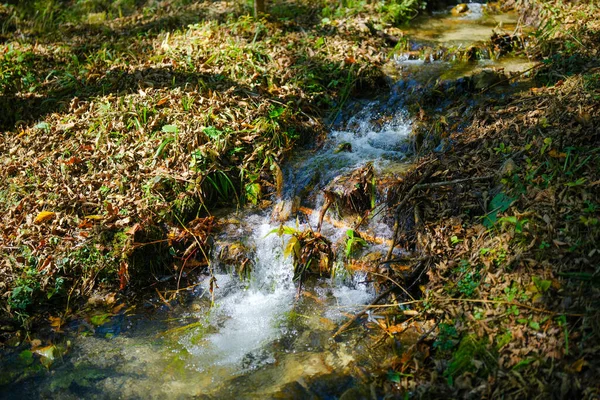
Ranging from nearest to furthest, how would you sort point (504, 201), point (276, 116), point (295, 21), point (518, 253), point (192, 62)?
point (518, 253) → point (504, 201) → point (276, 116) → point (192, 62) → point (295, 21)

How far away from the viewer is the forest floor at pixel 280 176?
12.3 ft

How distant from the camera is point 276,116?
21.7 ft

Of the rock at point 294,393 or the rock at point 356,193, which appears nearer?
the rock at point 294,393

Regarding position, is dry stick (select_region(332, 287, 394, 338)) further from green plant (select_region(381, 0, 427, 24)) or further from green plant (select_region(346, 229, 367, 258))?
green plant (select_region(381, 0, 427, 24))

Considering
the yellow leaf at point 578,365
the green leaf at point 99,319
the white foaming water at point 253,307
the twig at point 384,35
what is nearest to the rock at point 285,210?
the white foaming water at point 253,307

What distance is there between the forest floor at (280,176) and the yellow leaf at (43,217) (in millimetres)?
12

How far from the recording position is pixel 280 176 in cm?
606

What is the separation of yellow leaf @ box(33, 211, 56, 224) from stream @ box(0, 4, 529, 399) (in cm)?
136

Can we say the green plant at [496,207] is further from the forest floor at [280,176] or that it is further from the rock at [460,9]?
the rock at [460,9]

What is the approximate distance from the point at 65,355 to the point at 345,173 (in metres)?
3.39

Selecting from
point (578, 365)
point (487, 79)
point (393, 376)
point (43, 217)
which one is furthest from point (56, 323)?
point (487, 79)

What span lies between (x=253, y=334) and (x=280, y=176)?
2070mm

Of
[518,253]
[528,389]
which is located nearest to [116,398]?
[528,389]

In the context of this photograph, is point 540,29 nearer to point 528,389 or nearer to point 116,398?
point 528,389
